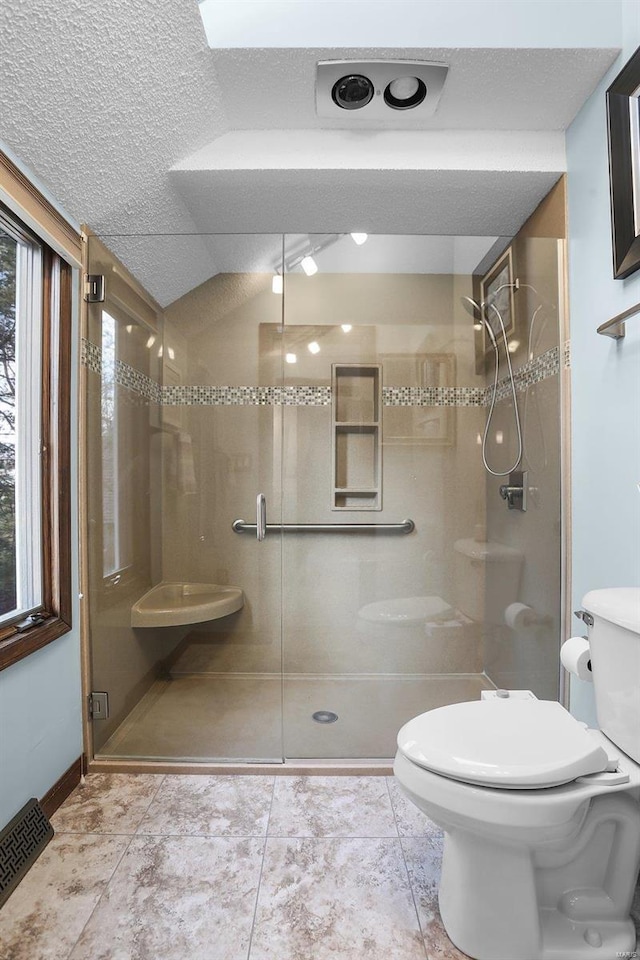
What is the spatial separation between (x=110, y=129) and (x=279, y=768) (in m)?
2.29

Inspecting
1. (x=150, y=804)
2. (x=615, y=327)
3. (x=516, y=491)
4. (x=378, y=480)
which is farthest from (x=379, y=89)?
(x=150, y=804)

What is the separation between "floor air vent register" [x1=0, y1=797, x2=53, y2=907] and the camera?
1.45 m

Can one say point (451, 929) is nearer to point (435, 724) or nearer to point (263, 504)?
point (435, 724)

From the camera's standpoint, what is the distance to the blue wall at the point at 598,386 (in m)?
1.61

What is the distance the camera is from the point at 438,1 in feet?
5.29

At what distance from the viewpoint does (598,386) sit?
1.79 m

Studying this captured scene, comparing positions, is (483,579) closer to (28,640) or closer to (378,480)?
(378,480)

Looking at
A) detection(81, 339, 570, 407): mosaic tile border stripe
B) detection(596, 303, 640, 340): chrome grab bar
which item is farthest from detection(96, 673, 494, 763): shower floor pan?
detection(596, 303, 640, 340): chrome grab bar

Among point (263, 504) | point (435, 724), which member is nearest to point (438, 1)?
point (263, 504)

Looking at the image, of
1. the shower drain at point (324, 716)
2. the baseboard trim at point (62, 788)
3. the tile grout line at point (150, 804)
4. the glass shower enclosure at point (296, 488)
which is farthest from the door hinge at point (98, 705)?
the shower drain at point (324, 716)

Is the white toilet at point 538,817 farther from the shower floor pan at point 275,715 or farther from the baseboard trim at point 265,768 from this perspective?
the shower floor pan at point 275,715

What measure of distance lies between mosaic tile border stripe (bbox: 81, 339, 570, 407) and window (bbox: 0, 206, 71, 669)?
0.88 ft

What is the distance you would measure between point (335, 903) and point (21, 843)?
912 millimetres

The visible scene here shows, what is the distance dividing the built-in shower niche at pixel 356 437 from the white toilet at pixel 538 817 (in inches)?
38.5
